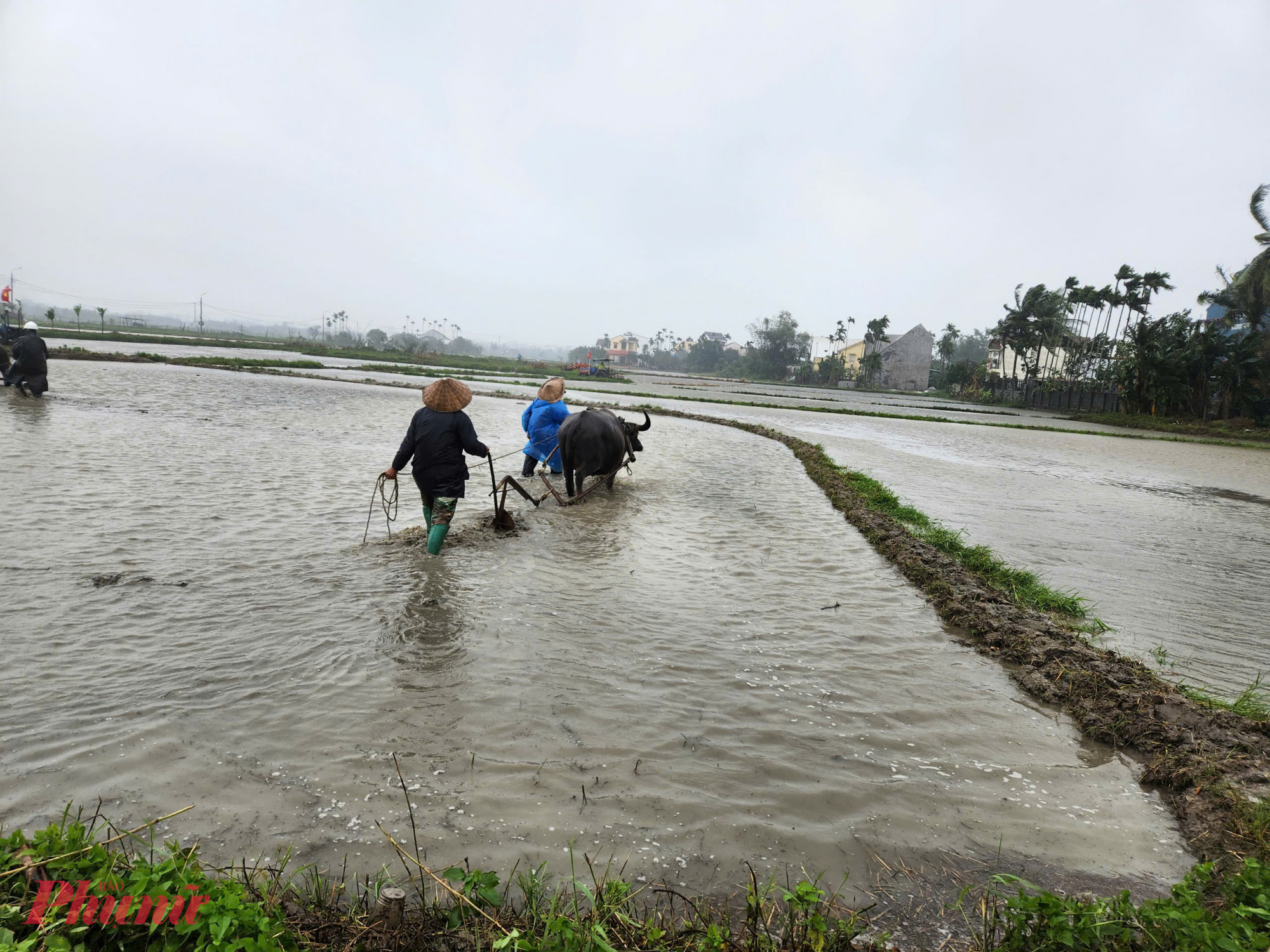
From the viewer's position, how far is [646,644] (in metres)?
4.57

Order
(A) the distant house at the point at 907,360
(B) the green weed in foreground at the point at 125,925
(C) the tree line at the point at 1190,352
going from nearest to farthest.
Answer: (B) the green weed in foreground at the point at 125,925 → (C) the tree line at the point at 1190,352 → (A) the distant house at the point at 907,360

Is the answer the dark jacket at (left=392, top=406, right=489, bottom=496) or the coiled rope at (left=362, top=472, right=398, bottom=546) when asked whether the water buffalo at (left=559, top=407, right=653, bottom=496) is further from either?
the dark jacket at (left=392, top=406, right=489, bottom=496)

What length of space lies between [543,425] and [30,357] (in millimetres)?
11685

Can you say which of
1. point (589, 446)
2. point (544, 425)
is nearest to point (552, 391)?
point (544, 425)

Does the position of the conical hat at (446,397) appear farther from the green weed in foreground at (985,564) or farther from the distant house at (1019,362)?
the distant house at (1019,362)

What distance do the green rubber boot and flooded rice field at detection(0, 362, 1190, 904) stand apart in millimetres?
195

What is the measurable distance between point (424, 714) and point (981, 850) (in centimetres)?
260

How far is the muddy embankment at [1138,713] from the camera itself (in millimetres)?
2973

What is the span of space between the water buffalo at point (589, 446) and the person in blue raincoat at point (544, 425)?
38 centimetres

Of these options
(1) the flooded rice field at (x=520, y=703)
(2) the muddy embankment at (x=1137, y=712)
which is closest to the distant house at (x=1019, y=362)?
(2) the muddy embankment at (x=1137, y=712)

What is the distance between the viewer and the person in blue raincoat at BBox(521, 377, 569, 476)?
957cm

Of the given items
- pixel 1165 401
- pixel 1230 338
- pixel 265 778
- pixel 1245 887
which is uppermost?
pixel 1230 338

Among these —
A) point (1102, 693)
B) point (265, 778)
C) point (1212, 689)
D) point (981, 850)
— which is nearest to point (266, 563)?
point (265, 778)

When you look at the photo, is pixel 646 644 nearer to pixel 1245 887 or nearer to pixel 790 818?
pixel 790 818
